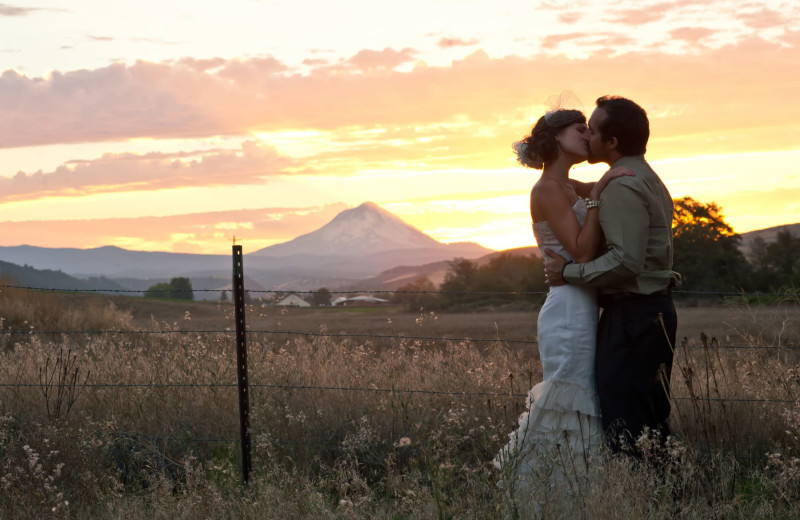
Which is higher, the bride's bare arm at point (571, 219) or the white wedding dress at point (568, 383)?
the bride's bare arm at point (571, 219)

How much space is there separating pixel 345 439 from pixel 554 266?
2260 mm

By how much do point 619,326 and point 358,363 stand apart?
13.1 feet

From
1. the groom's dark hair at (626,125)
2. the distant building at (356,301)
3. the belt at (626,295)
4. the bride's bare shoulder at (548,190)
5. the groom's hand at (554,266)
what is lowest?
the distant building at (356,301)

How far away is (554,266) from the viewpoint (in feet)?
15.2

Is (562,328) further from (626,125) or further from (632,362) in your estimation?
(626,125)

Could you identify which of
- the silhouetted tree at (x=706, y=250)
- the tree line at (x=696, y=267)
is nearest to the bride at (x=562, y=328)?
the tree line at (x=696, y=267)

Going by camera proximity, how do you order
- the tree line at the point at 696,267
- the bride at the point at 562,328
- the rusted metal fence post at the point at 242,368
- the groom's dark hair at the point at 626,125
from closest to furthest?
the groom's dark hair at the point at 626,125 → the bride at the point at 562,328 → the rusted metal fence post at the point at 242,368 → the tree line at the point at 696,267

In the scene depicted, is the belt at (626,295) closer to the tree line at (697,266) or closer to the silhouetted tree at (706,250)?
the tree line at (697,266)

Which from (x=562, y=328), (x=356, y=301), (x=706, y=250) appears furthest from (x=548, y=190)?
(x=356, y=301)

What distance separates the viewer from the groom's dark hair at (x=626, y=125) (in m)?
4.40

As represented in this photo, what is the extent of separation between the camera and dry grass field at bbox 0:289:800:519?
435cm

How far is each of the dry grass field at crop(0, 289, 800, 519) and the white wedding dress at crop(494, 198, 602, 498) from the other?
21 centimetres

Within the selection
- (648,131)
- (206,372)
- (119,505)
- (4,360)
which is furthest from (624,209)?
(4,360)

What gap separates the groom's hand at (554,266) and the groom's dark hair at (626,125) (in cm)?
68
